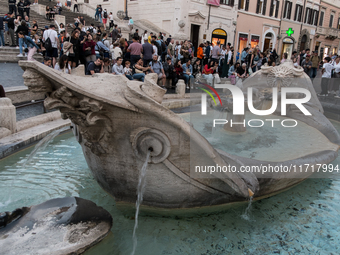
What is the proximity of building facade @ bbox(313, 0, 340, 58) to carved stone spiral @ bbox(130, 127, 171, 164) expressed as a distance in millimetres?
41875

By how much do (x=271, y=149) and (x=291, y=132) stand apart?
3.54 ft

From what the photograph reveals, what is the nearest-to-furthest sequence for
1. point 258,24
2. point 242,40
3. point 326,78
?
1. point 326,78
2. point 242,40
3. point 258,24

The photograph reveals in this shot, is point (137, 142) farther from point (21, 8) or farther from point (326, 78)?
point (21, 8)

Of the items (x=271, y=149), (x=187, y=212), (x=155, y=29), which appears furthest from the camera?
(x=155, y=29)

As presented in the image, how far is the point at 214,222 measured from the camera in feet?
9.20

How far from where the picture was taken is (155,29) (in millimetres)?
23547

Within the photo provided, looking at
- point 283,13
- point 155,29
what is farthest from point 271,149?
point 283,13

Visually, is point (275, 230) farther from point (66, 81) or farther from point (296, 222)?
point (66, 81)

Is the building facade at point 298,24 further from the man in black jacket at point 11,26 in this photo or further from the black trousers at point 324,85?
the man in black jacket at point 11,26

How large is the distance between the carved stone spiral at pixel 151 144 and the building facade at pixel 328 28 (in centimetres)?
4187

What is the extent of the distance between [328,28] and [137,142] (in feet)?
143

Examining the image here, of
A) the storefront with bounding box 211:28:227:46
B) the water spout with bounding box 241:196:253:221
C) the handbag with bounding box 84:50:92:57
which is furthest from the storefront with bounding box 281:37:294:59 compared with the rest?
the water spout with bounding box 241:196:253:221

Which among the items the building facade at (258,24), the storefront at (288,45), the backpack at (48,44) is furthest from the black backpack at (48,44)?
the storefront at (288,45)

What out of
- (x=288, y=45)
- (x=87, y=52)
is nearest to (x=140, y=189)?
(x=87, y=52)
